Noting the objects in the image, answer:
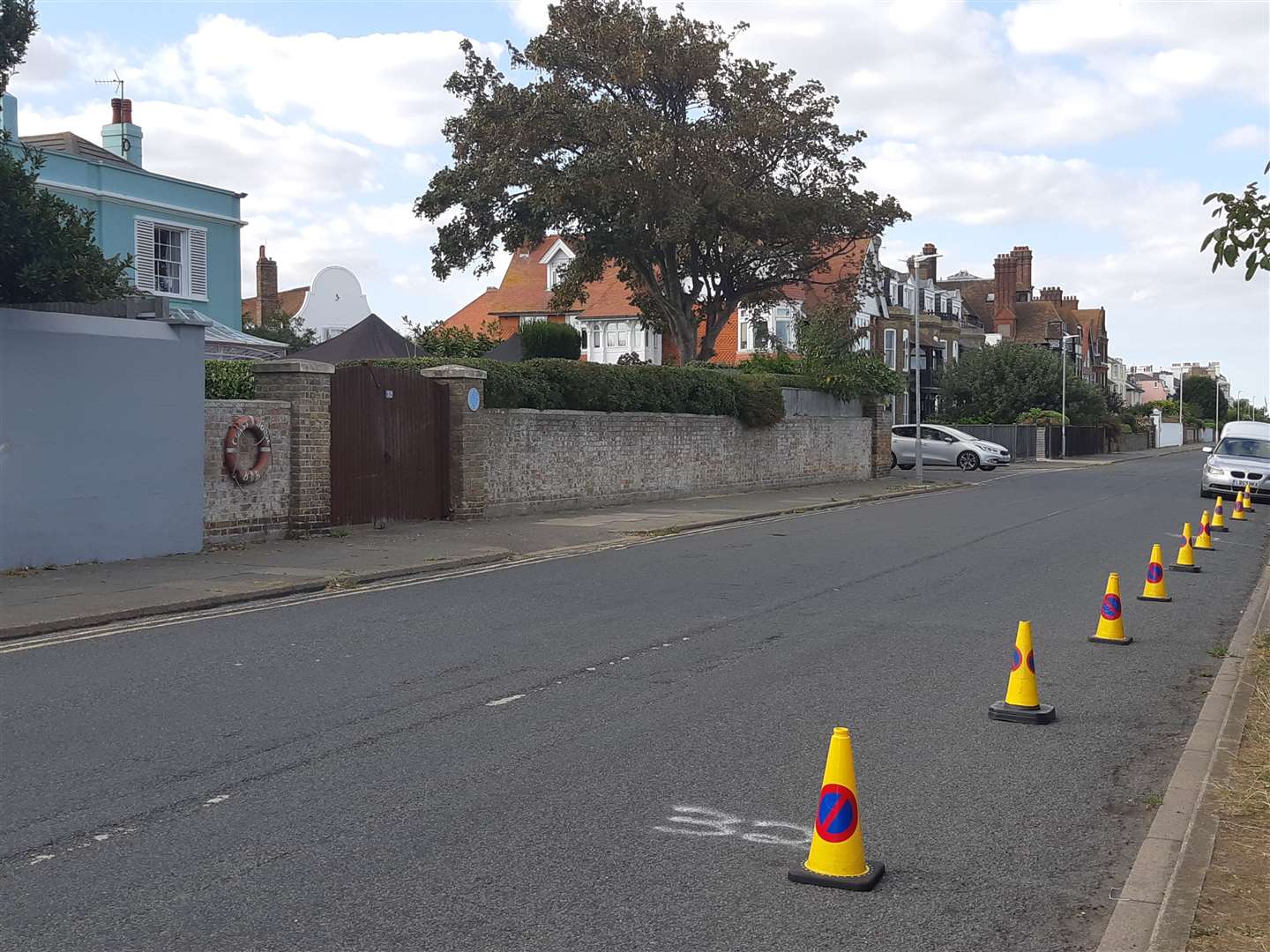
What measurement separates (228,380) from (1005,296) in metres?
89.4

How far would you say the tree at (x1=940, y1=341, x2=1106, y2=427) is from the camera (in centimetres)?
6406

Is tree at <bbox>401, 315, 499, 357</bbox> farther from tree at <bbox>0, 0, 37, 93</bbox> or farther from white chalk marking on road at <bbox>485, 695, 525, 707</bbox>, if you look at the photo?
white chalk marking on road at <bbox>485, 695, 525, 707</bbox>

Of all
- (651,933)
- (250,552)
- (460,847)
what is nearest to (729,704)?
(460,847)

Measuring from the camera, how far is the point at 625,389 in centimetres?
2431

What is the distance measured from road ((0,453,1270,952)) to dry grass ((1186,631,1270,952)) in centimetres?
35

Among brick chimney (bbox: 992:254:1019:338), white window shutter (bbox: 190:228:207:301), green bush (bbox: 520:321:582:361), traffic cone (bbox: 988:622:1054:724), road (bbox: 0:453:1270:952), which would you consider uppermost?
brick chimney (bbox: 992:254:1019:338)

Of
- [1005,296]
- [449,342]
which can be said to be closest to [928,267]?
[1005,296]

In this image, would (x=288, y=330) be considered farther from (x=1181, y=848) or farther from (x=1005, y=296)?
(x=1005, y=296)

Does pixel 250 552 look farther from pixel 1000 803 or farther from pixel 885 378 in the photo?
pixel 885 378

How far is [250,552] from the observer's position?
49.1ft

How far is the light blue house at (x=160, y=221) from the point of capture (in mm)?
27297

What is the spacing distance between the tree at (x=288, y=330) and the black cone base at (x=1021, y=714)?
157 ft

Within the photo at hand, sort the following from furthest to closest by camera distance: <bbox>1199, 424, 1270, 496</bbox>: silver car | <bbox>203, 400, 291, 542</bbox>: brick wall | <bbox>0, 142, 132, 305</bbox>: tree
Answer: <bbox>1199, 424, 1270, 496</bbox>: silver car, <bbox>203, 400, 291, 542</bbox>: brick wall, <bbox>0, 142, 132, 305</bbox>: tree

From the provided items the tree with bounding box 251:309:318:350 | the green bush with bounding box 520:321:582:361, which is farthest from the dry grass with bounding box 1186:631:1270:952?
the tree with bounding box 251:309:318:350
